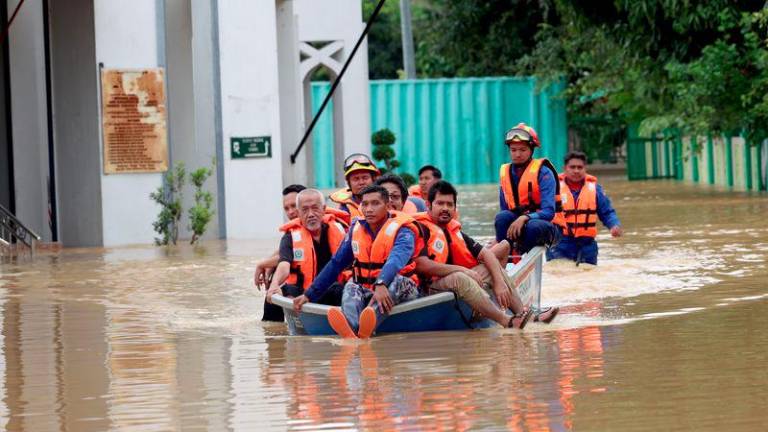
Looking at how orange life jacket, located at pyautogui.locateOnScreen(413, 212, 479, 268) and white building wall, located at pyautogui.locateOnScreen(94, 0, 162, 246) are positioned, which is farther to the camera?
white building wall, located at pyautogui.locateOnScreen(94, 0, 162, 246)

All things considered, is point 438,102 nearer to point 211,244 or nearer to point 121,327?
point 211,244

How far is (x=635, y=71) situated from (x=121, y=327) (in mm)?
23434

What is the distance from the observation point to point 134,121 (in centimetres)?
2527

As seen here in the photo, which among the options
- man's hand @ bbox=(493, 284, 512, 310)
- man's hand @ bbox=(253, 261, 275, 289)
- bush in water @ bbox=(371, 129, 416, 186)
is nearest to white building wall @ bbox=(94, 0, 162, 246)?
man's hand @ bbox=(253, 261, 275, 289)

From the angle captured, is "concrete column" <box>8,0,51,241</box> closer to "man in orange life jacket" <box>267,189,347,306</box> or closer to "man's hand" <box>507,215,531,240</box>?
"man's hand" <box>507,215,531,240</box>

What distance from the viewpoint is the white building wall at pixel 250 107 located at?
2605cm

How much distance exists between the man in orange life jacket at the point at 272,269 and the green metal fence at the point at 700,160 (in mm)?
19503

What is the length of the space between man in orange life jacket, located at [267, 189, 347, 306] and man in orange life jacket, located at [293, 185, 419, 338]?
0.53 metres

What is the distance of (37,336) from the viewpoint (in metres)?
13.9

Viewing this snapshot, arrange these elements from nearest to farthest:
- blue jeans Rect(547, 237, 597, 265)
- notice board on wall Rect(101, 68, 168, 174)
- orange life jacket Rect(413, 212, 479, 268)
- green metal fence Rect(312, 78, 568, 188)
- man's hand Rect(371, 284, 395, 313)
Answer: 1. man's hand Rect(371, 284, 395, 313)
2. orange life jacket Rect(413, 212, 479, 268)
3. blue jeans Rect(547, 237, 597, 265)
4. notice board on wall Rect(101, 68, 168, 174)
5. green metal fence Rect(312, 78, 568, 188)

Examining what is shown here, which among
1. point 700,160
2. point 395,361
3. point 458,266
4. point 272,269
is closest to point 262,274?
point 272,269

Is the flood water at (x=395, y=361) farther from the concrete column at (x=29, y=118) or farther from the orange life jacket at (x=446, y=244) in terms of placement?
the concrete column at (x=29, y=118)

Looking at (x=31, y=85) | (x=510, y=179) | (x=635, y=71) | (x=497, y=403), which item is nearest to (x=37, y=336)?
(x=510, y=179)

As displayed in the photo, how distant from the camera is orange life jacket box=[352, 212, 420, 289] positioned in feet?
41.5
